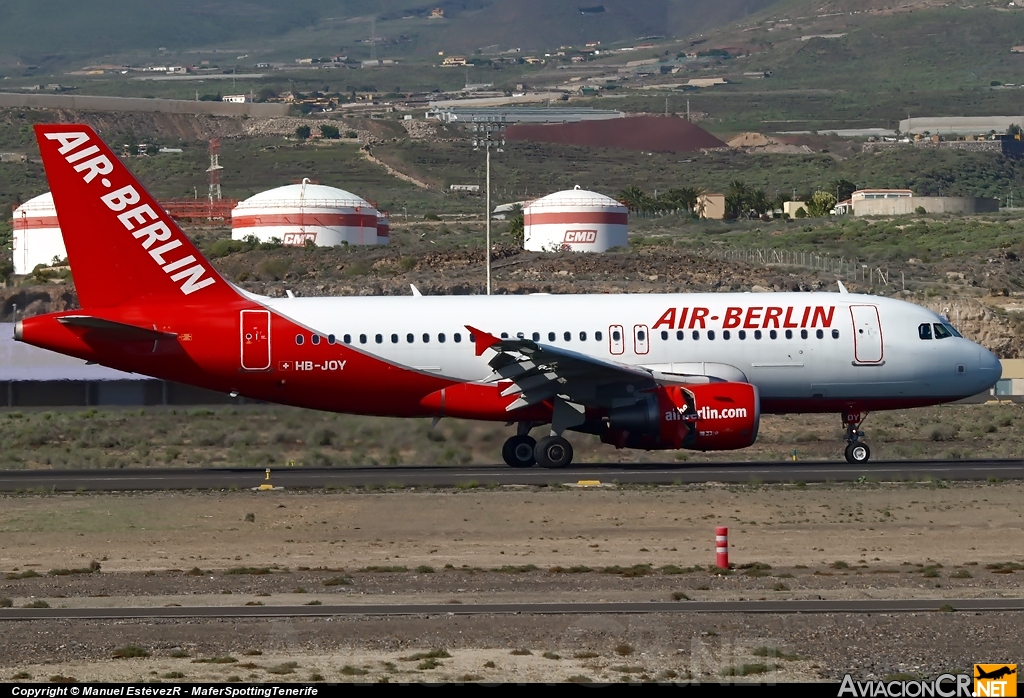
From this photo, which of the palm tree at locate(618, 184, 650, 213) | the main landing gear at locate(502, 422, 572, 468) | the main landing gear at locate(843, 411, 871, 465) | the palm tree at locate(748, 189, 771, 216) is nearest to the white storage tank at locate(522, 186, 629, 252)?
the palm tree at locate(748, 189, 771, 216)

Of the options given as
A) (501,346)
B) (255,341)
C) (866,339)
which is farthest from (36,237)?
(866,339)

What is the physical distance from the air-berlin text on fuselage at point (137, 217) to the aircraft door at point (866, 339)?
15.1 metres

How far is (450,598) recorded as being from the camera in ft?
68.7

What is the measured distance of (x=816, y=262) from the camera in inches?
3585

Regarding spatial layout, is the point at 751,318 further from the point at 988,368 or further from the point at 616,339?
the point at 988,368

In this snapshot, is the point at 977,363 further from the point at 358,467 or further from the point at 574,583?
the point at 574,583

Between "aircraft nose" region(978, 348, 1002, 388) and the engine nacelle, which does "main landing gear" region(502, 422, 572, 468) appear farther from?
"aircraft nose" region(978, 348, 1002, 388)

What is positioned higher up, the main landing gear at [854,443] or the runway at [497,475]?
the main landing gear at [854,443]

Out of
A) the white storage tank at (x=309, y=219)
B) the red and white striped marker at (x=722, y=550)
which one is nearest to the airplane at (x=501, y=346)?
the red and white striped marker at (x=722, y=550)

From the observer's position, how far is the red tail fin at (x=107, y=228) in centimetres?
3575

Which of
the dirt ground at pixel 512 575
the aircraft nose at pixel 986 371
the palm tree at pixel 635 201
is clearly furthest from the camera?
the palm tree at pixel 635 201

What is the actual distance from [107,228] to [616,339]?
467 inches

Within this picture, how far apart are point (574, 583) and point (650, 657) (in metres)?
5.36

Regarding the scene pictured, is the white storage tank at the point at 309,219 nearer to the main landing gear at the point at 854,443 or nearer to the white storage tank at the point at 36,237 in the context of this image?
the white storage tank at the point at 36,237
